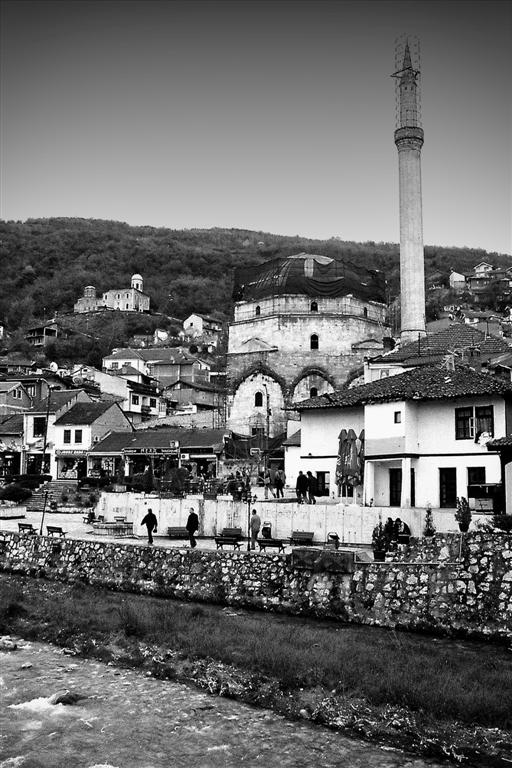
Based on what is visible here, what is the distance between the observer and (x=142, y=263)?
169 meters

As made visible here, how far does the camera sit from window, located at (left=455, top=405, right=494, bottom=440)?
80.9 feet

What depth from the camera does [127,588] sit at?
61.1 feet

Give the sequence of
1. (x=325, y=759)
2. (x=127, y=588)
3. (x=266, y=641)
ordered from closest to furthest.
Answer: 1. (x=325, y=759)
2. (x=266, y=641)
3. (x=127, y=588)

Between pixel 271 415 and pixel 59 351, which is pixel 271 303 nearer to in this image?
pixel 271 415

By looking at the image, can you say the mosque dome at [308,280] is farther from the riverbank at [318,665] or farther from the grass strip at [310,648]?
the riverbank at [318,665]

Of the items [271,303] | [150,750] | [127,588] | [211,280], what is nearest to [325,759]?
[150,750]

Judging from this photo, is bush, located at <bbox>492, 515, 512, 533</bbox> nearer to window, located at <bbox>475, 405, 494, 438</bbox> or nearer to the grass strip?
the grass strip

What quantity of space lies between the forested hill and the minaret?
260 feet

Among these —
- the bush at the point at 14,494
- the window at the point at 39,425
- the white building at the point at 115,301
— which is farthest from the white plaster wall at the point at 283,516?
the white building at the point at 115,301

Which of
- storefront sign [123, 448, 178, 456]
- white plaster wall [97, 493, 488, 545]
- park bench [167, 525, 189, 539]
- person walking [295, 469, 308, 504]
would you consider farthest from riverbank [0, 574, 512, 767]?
storefront sign [123, 448, 178, 456]

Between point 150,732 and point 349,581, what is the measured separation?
561 cm

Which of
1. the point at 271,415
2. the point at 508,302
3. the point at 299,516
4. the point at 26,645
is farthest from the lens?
the point at 508,302

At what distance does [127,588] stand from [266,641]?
19.6 ft

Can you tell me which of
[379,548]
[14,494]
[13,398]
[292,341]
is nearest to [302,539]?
[379,548]
